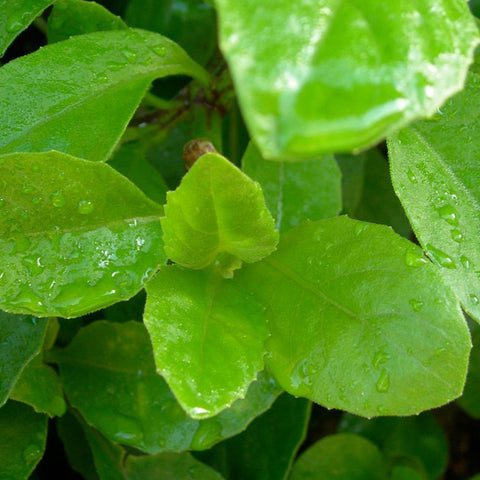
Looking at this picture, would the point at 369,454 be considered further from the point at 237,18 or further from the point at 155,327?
the point at 237,18

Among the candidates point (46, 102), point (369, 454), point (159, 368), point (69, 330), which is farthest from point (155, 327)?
point (369, 454)

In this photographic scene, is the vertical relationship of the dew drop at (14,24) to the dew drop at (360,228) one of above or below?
above

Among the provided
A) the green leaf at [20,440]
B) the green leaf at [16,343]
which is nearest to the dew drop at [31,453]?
the green leaf at [20,440]

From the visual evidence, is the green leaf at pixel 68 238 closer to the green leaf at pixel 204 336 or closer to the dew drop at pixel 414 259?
the green leaf at pixel 204 336

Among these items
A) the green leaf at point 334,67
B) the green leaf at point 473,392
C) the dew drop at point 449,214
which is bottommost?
the green leaf at point 473,392

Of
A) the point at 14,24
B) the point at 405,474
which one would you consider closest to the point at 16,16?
the point at 14,24

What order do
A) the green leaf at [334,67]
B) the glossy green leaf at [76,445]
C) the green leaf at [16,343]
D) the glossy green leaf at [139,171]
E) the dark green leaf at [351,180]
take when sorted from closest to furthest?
the green leaf at [334,67] → the green leaf at [16,343] → the glossy green leaf at [139,171] → the glossy green leaf at [76,445] → the dark green leaf at [351,180]

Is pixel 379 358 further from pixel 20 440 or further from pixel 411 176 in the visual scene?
pixel 20 440
